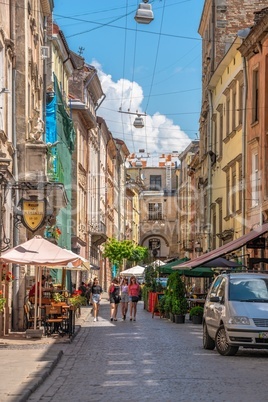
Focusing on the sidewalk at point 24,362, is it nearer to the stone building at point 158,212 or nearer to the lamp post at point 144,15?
the lamp post at point 144,15

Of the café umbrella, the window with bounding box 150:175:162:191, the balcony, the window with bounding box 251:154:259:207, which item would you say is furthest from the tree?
the window with bounding box 150:175:162:191

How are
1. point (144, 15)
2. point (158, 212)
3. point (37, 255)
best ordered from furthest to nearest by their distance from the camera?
point (158, 212) < point (144, 15) < point (37, 255)

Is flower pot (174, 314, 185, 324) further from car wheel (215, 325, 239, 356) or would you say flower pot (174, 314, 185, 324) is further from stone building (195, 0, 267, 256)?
car wheel (215, 325, 239, 356)

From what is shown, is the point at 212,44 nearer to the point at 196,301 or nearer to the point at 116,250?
the point at 196,301

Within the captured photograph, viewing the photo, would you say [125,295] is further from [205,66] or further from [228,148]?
[205,66]

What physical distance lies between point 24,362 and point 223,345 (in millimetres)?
4168

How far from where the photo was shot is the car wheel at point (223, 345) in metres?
19.0

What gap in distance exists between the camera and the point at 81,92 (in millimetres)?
66000

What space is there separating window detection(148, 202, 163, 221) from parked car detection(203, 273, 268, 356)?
380 ft

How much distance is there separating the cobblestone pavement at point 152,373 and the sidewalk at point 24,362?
0.60 feet

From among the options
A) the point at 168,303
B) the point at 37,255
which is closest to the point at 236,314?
the point at 37,255

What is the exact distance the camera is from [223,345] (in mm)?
19172

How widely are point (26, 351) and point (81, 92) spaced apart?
47.2 m

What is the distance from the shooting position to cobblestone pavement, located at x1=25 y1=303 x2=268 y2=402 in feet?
41.4
